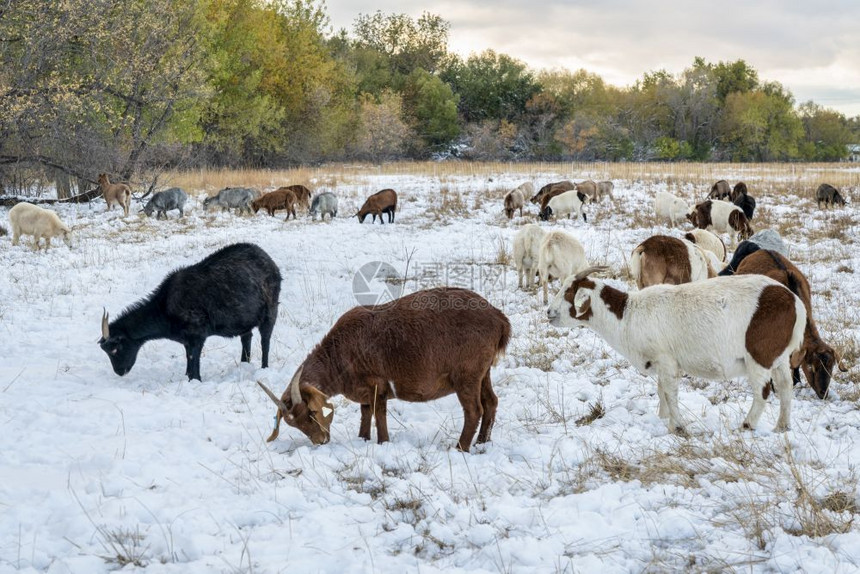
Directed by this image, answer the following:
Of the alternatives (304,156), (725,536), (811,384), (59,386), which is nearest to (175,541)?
(725,536)

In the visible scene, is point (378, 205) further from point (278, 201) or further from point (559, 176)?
point (559, 176)

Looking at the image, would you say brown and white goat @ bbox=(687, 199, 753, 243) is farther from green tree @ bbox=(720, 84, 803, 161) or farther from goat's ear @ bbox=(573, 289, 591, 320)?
green tree @ bbox=(720, 84, 803, 161)

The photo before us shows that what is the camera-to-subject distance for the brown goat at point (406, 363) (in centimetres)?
486

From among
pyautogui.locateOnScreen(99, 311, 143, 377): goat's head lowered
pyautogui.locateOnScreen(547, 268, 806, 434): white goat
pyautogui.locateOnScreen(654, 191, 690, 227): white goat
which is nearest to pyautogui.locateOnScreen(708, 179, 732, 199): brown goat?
pyautogui.locateOnScreen(654, 191, 690, 227): white goat

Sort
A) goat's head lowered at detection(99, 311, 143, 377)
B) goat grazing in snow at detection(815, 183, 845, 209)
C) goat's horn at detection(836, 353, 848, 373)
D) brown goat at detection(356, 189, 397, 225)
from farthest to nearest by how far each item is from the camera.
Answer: goat grazing in snow at detection(815, 183, 845, 209)
brown goat at detection(356, 189, 397, 225)
goat's head lowered at detection(99, 311, 143, 377)
goat's horn at detection(836, 353, 848, 373)

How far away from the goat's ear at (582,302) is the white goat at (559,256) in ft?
13.7

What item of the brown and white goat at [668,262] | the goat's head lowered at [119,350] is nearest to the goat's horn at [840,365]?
the brown and white goat at [668,262]

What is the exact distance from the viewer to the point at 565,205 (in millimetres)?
18734

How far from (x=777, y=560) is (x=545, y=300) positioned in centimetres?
692

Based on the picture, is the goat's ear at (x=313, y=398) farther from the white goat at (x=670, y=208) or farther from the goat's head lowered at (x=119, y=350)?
the white goat at (x=670, y=208)

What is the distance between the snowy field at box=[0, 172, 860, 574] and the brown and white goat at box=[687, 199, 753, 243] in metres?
5.61

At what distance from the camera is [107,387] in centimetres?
644

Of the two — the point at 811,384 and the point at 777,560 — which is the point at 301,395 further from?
the point at 811,384

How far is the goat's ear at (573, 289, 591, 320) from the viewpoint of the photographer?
5.69 m
